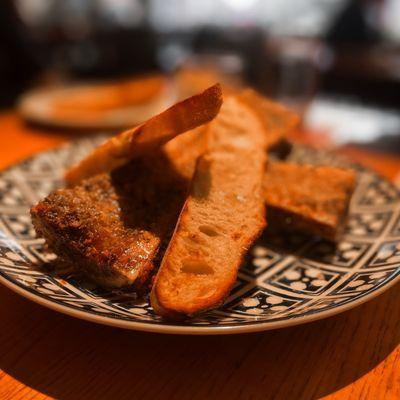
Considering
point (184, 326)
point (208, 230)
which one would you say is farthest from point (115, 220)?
point (184, 326)

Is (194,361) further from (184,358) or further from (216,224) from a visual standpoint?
(216,224)

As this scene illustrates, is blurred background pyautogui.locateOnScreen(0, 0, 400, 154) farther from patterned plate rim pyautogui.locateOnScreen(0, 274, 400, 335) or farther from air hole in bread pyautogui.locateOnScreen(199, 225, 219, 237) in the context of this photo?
patterned plate rim pyautogui.locateOnScreen(0, 274, 400, 335)

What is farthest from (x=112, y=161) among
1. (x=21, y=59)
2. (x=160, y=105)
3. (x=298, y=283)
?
(x=21, y=59)

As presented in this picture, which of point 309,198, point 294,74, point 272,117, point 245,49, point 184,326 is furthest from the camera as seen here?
point 245,49

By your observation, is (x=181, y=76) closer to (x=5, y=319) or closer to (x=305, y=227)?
(x=305, y=227)

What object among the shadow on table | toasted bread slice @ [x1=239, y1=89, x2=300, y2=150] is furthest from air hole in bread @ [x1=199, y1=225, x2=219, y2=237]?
toasted bread slice @ [x1=239, y1=89, x2=300, y2=150]

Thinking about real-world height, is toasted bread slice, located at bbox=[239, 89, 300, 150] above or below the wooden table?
above
